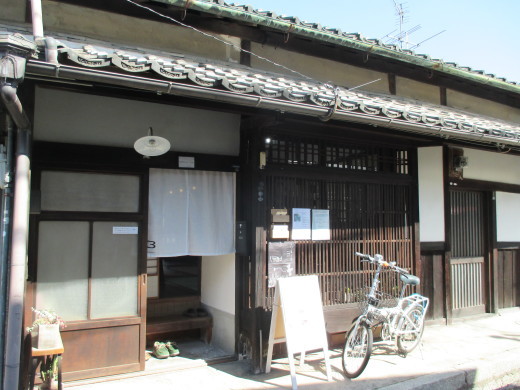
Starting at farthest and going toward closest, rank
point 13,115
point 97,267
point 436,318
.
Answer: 1. point 436,318
2. point 97,267
3. point 13,115

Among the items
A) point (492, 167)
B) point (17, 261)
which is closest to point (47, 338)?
point (17, 261)

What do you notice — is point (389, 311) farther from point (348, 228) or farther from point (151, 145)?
point (151, 145)

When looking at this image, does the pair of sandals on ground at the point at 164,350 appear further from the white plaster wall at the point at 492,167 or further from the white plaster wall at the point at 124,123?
the white plaster wall at the point at 492,167

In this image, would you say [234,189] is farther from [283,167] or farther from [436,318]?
[436,318]

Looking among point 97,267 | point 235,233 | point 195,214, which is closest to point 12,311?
point 97,267

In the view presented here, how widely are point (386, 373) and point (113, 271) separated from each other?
12.6 feet

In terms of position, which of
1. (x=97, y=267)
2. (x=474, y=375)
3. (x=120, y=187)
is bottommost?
(x=474, y=375)

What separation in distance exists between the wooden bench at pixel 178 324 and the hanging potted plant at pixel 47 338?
1716 mm

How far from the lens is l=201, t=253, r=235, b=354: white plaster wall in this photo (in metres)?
6.29

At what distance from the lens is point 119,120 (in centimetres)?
550

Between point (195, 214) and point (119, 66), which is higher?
point (119, 66)

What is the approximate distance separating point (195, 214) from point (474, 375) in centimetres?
440

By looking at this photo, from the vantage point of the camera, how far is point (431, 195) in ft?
26.3

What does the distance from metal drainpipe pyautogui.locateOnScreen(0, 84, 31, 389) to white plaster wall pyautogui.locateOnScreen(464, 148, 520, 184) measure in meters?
7.98
